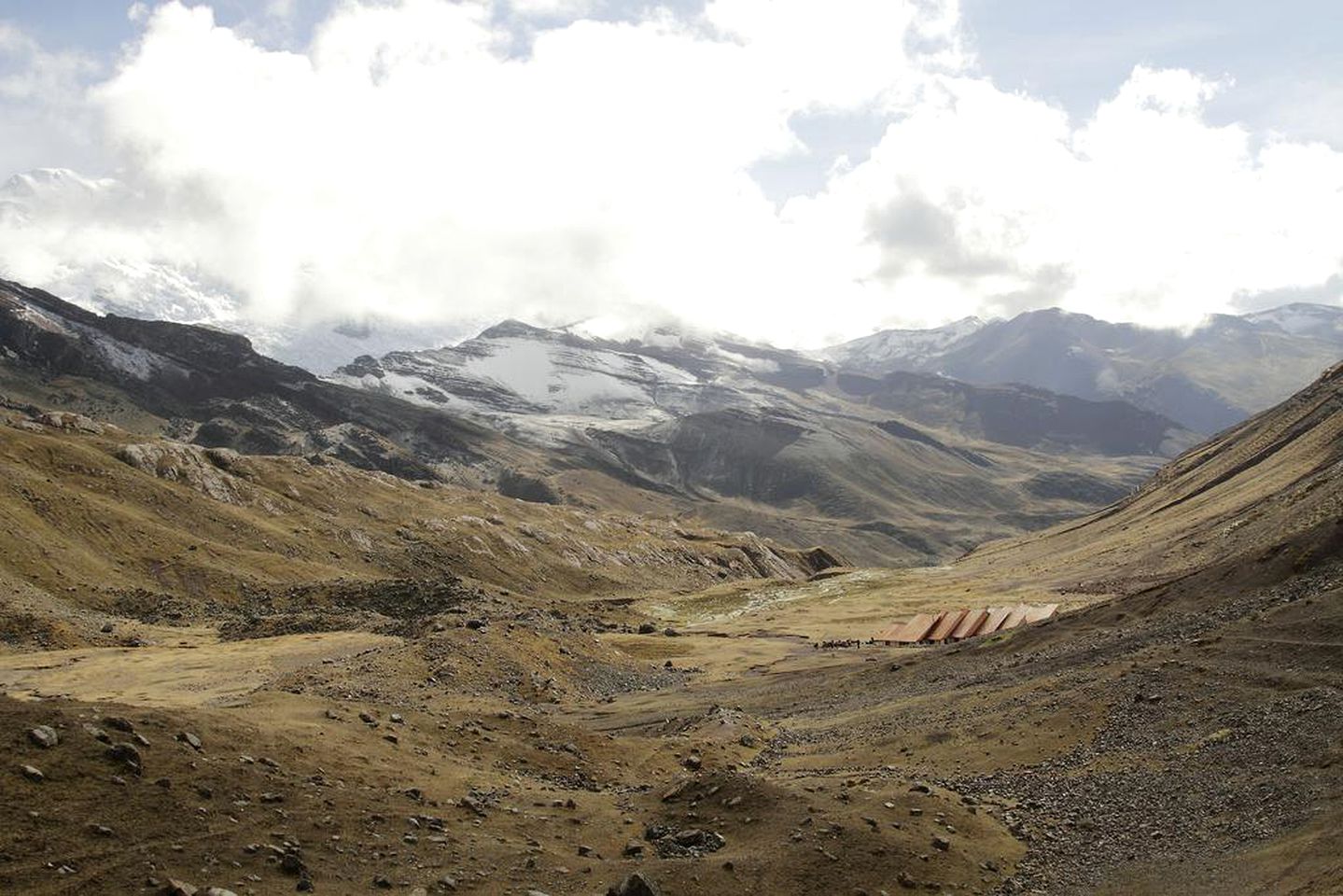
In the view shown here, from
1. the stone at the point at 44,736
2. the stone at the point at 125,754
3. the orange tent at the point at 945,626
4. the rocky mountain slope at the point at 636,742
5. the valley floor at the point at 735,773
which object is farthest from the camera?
the orange tent at the point at 945,626

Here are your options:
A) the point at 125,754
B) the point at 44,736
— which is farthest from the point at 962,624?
the point at 44,736

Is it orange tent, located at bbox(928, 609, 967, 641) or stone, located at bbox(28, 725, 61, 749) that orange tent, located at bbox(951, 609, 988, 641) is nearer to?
orange tent, located at bbox(928, 609, 967, 641)

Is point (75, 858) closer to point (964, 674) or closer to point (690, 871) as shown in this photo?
point (690, 871)

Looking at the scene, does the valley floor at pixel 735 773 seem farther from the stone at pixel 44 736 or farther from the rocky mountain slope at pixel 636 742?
the stone at pixel 44 736

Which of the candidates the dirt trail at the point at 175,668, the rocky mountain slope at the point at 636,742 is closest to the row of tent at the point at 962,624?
the rocky mountain slope at the point at 636,742

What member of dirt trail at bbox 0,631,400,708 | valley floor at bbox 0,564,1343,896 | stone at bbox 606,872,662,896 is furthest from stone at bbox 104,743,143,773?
dirt trail at bbox 0,631,400,708

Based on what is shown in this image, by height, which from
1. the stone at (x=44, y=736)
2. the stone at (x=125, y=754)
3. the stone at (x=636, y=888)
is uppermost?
the stone at (x=44, y=736)

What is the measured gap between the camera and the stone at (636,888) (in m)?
20.2

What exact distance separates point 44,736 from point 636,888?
516 inches

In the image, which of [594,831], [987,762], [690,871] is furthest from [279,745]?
[987,762]

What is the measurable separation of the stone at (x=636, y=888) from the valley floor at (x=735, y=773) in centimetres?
63

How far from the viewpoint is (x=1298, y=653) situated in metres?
32.1

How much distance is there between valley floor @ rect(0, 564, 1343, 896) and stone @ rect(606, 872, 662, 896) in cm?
63

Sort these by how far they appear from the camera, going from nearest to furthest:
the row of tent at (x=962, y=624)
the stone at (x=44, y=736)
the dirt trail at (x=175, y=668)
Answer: the stone at (x=44, y=736) → the dirt trail at (x=175, y=668) → the row of tent at (x=962, y=624)
